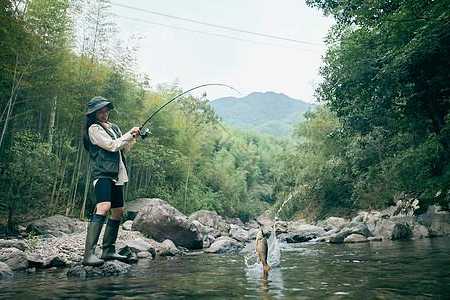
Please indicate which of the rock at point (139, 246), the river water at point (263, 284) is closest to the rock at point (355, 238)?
the rock at point (139, 246)

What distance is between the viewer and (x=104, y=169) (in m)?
5.72

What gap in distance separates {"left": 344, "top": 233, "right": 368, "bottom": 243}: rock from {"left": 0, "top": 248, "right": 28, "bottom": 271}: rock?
880 centimetres

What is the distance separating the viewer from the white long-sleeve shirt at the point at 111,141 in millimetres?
5637

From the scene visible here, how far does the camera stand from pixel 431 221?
14344mm

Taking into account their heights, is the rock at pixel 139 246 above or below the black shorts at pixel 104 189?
below

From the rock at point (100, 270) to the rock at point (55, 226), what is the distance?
7.62 metres

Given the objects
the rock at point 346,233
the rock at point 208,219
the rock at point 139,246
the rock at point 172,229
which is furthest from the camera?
the rock at point 208,219

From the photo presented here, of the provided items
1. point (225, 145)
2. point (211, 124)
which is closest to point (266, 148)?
point (225, 145)

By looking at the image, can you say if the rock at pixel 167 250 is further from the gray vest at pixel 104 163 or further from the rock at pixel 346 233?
the rock at pixel 346 233

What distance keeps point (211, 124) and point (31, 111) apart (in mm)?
27202

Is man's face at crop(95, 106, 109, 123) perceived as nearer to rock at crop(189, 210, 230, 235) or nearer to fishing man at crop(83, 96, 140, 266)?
fishing man at crop(83, 96, 140, 266)

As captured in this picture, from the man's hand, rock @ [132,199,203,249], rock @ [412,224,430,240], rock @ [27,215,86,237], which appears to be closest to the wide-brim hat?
the man's hand

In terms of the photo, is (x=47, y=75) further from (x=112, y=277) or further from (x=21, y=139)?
(x=112, y=277)

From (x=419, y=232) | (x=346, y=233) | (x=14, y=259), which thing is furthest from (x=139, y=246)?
(x=419, y=232)
